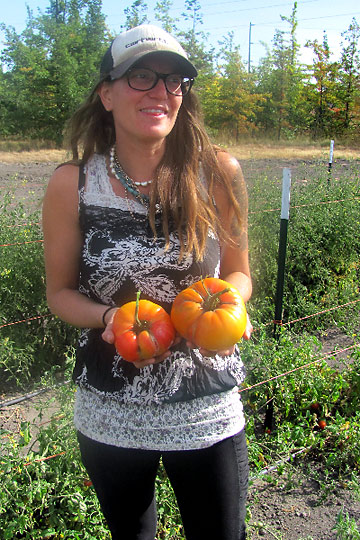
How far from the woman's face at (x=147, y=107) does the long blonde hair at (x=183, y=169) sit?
100mm

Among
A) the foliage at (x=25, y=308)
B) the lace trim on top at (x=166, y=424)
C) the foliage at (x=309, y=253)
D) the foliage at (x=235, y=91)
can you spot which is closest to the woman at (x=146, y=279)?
the lace trim on top at (x=166, y=424)

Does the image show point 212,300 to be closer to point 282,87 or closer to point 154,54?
point 154,54

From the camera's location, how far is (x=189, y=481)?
141 cm

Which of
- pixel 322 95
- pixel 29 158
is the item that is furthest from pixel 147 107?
pixel 322 95

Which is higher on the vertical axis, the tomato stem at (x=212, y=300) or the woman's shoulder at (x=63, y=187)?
the woman's shoulder at (x=63, y=187)

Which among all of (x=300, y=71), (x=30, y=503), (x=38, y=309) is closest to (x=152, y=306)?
(x=30, y=503)

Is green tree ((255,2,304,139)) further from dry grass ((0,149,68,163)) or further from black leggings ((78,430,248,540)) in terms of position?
black leggings ((78,430,248,540))

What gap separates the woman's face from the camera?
139 centimetres

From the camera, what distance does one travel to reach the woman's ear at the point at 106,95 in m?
1.49

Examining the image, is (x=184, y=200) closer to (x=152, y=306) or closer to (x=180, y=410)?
(x=152, y=306)

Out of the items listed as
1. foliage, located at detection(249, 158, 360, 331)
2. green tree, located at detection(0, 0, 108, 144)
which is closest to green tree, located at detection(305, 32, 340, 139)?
green tree, located at detection(0, 0, 108, 144)

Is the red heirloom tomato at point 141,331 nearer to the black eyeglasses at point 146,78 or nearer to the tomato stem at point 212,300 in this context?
the tomato stem at point 212,300

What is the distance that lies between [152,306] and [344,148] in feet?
96.3

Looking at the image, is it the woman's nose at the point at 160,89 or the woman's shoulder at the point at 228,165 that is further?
the woman's shoulder at the point at 228,165
